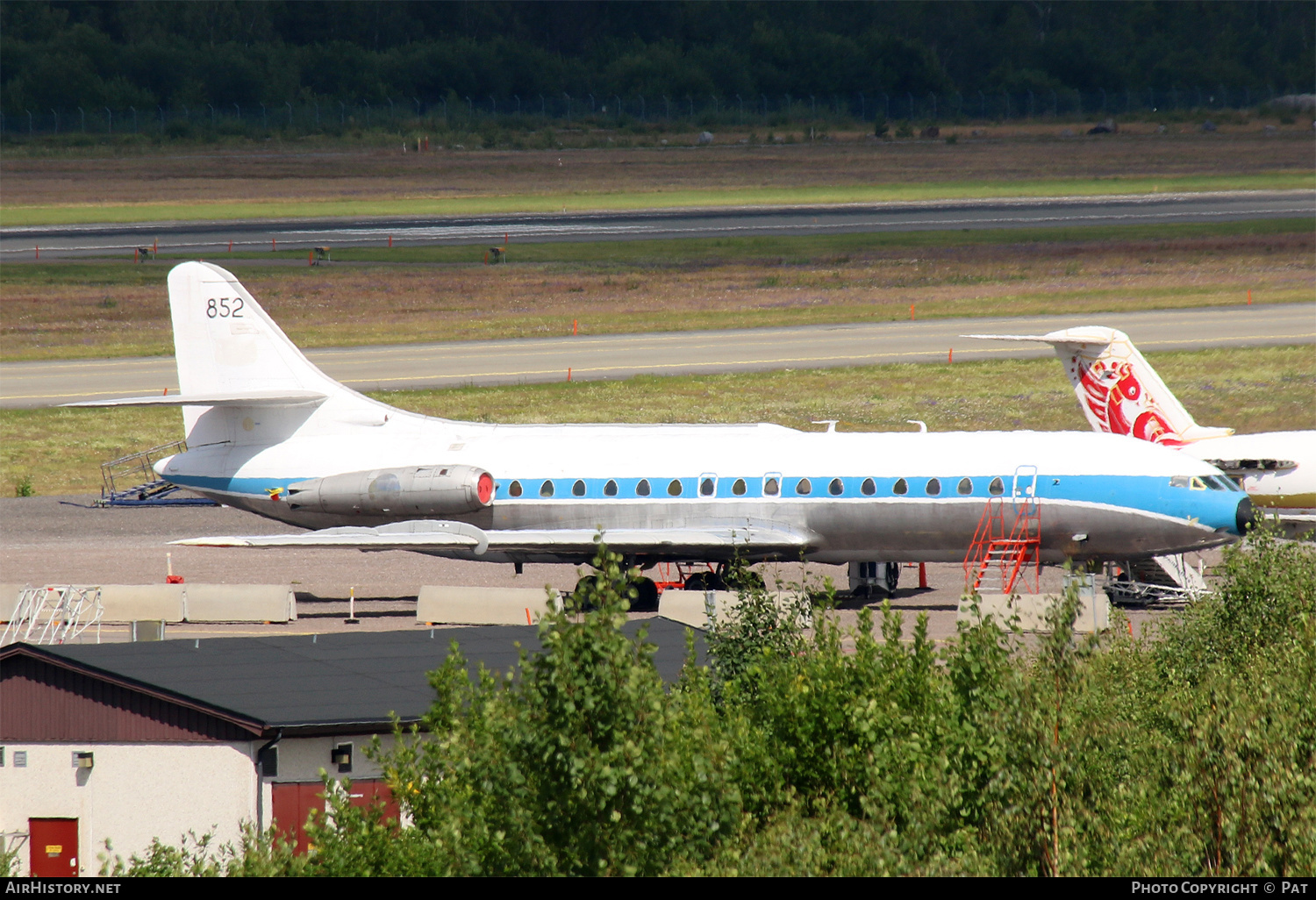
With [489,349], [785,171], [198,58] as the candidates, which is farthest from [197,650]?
[198,58]

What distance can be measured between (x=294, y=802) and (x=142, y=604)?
47.6ft

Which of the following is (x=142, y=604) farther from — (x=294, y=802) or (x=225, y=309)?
(x=294, y=802)

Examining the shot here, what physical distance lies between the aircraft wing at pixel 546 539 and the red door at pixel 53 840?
39.8ft

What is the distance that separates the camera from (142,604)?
1473 inches

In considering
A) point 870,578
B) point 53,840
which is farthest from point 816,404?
point 53,840

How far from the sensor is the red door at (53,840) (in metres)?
24.8

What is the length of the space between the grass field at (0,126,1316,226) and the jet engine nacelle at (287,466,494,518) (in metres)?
79.7

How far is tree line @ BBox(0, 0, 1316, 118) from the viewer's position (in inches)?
6255

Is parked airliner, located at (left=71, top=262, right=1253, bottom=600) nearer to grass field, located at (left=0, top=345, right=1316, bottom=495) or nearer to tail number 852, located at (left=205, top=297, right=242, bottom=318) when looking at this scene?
tail number 852, located at (left=205, top=297, right=242, bottom=318)

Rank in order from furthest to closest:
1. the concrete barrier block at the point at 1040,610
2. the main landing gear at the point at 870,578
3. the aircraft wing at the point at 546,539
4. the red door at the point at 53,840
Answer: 1. the main landing gear at the point at 870,578
2. the aircraft wing at the point at 546,539
3. the concrete barrier block at the point at 1040,610
4. the red door at the point at 53,840

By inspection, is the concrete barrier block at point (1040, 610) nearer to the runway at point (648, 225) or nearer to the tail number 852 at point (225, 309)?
the tail number 852 at point (225, 309)

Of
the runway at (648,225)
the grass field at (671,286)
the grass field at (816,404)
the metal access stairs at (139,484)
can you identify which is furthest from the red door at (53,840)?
the runway at (648,225)

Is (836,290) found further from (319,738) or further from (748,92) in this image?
(748,92)

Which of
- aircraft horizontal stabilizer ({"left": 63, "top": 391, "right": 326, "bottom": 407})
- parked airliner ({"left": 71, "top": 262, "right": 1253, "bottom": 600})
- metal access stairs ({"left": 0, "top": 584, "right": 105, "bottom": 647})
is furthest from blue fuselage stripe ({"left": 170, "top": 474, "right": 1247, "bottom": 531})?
metal access stairs ({"left": 0, "top": 584, "right": 105, "bottom": 647})
